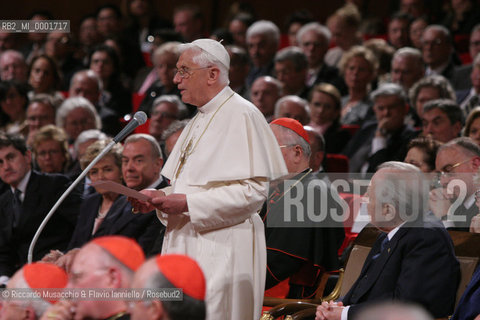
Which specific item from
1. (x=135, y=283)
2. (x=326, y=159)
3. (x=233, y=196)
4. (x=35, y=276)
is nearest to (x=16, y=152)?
(x=326, y=159)

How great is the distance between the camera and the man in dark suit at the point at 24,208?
522cm

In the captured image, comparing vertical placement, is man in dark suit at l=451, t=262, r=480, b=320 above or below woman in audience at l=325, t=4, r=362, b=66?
below

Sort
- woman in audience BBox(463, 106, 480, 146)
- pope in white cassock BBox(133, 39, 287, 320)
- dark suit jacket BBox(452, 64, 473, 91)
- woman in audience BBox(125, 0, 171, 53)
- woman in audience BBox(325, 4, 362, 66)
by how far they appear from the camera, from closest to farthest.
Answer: pope in white cassock BBox(133, 39, 287, 320) → woman in audience BBox(463, 106, 480, 146) → dark suit jacket BBox(452, 64, 473, 91) → woman in audience BBox(325, 4, 362, 66) → woman in audience BBox(125, 0, 171, 53)

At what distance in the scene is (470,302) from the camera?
332 cm

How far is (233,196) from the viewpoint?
320 centimetres

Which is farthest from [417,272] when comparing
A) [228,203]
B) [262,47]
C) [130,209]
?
[262,47]

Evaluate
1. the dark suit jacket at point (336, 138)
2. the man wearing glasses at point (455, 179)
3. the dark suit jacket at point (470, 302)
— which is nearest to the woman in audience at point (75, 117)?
the dark suit jacket at point (336, 138)

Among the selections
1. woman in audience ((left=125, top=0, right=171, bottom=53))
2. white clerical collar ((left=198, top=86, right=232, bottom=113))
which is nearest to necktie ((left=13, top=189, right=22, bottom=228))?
white clerical collar ((left=198, top=86, right=232, bottom=113))

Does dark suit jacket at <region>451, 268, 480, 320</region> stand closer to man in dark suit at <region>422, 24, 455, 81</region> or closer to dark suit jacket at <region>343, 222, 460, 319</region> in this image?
dark suit jacket at <region>343, 222, 460, 319</region>

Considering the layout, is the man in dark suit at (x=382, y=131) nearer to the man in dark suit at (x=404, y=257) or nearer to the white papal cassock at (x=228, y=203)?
the man in dark suit at (x=404, y=257)

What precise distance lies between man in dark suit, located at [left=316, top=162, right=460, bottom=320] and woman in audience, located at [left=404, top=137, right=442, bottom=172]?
1.18 meters

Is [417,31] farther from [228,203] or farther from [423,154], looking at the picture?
[228,203]

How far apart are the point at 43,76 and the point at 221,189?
206 inches

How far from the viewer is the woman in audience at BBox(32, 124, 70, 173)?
6180 millimetres
